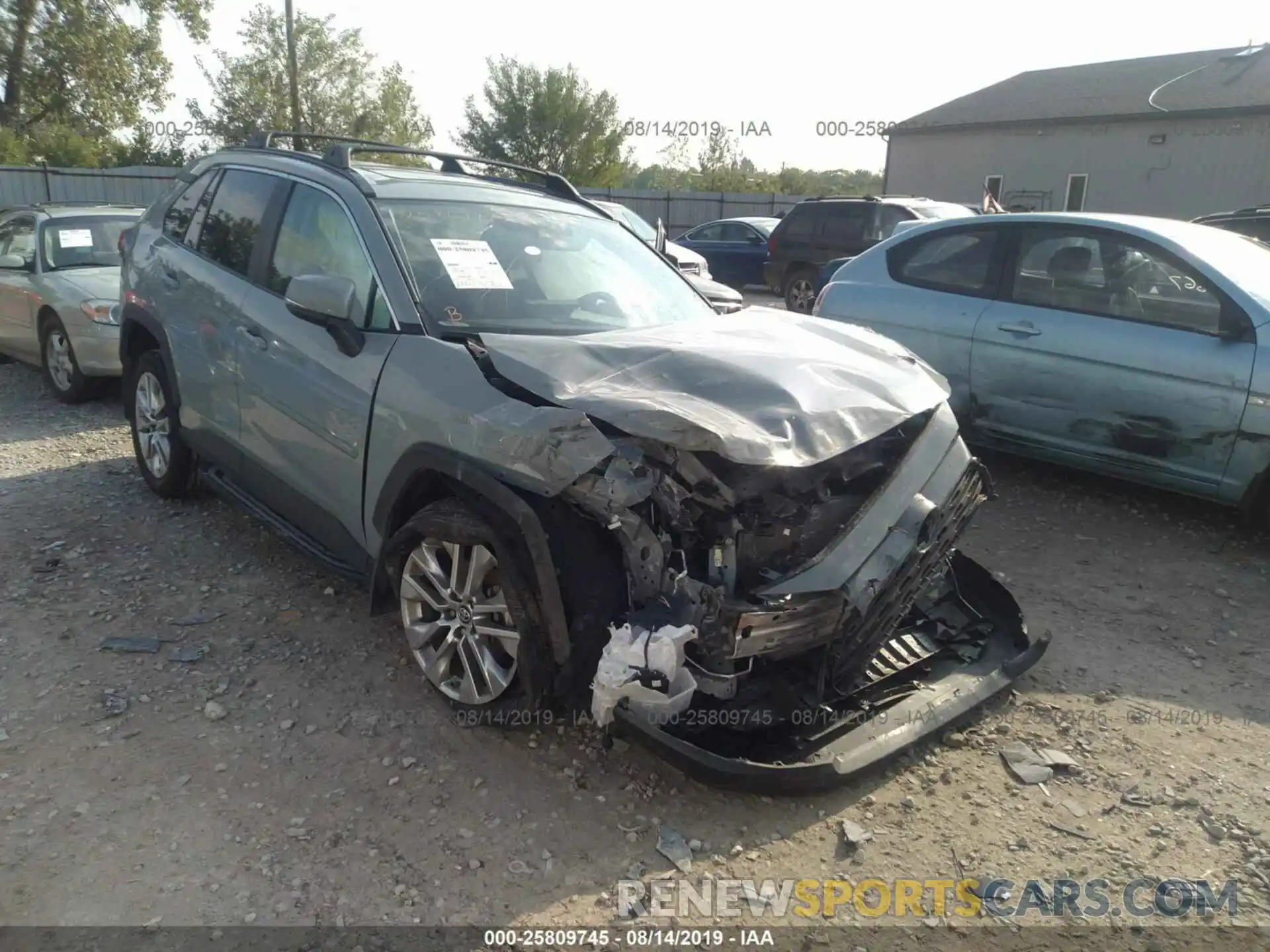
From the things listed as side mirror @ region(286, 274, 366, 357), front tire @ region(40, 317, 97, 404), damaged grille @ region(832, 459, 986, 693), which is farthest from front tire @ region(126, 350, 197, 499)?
damaged grille @ region(832, 459, 986, 693)

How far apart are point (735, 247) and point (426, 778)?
51.0 ft

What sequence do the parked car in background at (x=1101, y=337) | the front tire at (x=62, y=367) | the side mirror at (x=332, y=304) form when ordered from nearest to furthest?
the side mirror at (x=332, y=304), the parked car in background at (x=1101, y=337), the front tire at (x=62, y=367)

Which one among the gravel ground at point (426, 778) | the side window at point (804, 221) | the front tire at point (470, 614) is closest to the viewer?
the gravel ground at point (426, 778)

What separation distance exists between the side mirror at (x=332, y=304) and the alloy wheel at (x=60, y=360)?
5.03 meters

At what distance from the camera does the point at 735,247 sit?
17.4m

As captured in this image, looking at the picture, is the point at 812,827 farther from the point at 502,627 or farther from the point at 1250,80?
the point at 1250,80

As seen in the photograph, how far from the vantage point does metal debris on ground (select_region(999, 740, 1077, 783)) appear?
311 cm

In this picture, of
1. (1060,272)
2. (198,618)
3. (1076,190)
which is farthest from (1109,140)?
(198,618)

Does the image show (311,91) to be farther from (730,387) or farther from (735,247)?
(730,387)

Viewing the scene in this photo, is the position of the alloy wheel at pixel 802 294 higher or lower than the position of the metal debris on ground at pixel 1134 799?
higher

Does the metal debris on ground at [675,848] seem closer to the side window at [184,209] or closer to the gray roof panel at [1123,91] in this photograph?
the side window at [184,209]

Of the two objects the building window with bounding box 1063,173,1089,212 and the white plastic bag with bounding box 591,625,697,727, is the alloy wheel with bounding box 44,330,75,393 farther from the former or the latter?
the building window with bounding box 1063,173,1089,212

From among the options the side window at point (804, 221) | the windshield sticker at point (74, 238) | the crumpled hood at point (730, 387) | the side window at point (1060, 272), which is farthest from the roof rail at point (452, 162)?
the side window at point (804, 221)

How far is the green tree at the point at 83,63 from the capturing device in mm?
26250
